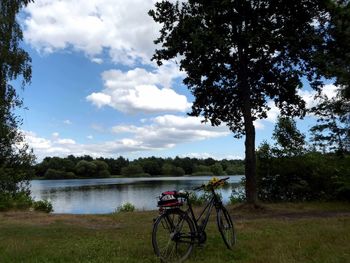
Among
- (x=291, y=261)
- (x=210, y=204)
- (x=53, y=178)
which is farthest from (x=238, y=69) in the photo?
(x=53, y=178)

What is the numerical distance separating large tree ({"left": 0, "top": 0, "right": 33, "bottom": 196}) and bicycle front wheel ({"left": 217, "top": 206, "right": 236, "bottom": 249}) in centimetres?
1461

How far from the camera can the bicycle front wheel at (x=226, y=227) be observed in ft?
24.5

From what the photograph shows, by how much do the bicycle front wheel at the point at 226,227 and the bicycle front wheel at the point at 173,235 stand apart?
0.83m

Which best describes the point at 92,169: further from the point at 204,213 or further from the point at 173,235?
the point at 173,235

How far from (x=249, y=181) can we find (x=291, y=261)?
30.8ft

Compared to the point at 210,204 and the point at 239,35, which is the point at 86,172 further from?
the point at 210,204

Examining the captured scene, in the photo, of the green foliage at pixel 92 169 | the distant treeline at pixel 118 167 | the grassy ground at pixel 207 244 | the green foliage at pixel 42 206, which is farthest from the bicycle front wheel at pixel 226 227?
the green foliage at pixel 92 169

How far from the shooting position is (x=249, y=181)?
51.2ft

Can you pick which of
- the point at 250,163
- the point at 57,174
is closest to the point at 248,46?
the point at 250,163

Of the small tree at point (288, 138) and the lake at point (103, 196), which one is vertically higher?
the small tree at point (288, 138)

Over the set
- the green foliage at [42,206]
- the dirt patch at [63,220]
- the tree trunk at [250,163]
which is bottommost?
the dirt patch at [63,220]

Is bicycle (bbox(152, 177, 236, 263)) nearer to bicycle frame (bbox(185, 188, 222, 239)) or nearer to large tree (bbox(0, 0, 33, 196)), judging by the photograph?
bicycle frame (bbox(185, 188, 222, 239))

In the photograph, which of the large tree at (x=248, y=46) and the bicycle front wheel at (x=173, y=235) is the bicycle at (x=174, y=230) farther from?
the large tree at (x=248, y=46)

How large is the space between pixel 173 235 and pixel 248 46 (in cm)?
1026
